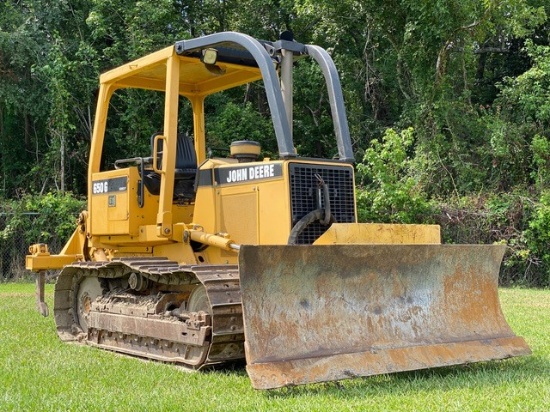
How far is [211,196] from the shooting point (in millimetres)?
7641

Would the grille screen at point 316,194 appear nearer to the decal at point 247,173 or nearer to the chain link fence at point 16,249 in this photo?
the decal at point 247,173

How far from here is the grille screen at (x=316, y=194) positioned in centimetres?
684

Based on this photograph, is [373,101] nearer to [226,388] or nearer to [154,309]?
[154,309]

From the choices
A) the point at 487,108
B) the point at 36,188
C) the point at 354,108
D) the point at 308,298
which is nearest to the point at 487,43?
the point at 487,108

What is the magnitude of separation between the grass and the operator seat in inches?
66.7

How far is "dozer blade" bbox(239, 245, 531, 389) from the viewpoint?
579 cm

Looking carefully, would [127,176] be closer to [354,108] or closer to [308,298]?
[308,298]

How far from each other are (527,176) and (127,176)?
40.1ft

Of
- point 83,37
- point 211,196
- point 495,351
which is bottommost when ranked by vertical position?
point 495,351

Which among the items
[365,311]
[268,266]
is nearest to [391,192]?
[365,311]

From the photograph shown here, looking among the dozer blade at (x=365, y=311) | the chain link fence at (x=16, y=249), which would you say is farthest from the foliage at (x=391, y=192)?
the dozer blade at (x=365, y=311)

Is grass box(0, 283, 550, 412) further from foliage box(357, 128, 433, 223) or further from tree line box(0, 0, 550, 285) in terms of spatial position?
tree line box(0, 0, 550, 285)

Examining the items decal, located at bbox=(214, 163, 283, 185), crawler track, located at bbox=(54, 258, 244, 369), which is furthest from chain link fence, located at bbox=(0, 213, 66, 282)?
decal, located at bbox=(214, 163, 283, 185)

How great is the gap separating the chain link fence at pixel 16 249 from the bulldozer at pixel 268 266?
9194mm
